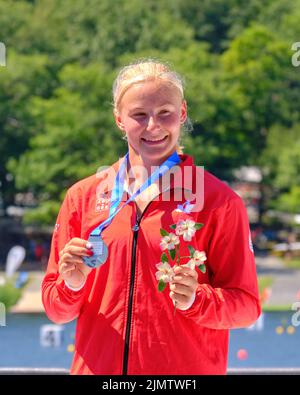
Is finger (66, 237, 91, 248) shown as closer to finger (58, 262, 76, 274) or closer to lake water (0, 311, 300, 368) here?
finger (58, 262, 76, 274)

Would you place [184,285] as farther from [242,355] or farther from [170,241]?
[242,355]

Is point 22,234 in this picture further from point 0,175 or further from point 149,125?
point 149,125

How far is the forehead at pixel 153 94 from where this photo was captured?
1755 mm

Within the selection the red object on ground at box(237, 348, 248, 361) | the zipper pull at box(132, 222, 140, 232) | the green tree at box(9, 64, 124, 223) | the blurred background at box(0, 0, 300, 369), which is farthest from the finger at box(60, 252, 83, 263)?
the green tree at box(9, 64, 124, 223)

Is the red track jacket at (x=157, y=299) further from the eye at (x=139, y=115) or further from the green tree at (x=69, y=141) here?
the green tree at (x=69, y=141)

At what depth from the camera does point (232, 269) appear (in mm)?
1748

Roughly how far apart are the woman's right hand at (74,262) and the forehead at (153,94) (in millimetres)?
272

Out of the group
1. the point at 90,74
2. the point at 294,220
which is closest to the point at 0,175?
the point at 90,74

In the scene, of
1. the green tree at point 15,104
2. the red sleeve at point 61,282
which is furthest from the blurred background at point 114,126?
the red sleeve at point 61,282

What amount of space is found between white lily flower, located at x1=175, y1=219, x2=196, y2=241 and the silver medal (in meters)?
0.13

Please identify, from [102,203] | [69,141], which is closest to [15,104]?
[69,141]
